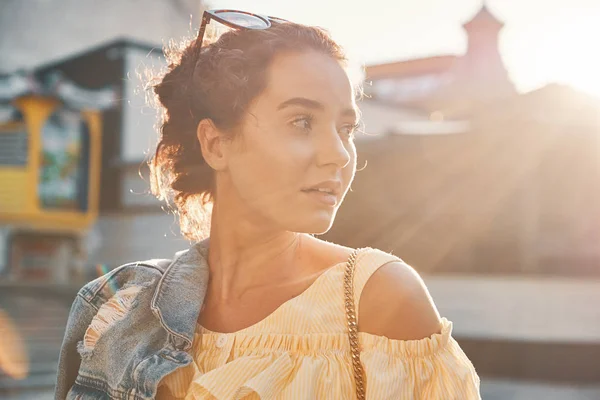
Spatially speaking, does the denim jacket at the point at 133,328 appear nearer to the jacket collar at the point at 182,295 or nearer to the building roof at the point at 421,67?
the jacket collar at the point at 182,295

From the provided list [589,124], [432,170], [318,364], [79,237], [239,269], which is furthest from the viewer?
[79,237]

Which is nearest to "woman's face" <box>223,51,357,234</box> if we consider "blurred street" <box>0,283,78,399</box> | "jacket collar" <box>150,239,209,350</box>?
"jacket collar" <box>150,239,209,350</box>

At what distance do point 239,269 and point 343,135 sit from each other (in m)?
0.46

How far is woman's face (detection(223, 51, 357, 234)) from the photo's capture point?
1.87m

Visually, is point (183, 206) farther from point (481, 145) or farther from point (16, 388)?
point (481, 145)

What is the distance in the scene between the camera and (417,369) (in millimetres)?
1749

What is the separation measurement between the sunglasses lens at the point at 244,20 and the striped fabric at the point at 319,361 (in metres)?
0.63

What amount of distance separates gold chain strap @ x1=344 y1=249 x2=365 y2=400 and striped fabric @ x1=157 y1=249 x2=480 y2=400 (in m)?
0.02

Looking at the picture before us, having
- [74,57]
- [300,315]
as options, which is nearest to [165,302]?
[300,315]

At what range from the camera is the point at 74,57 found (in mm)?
24516

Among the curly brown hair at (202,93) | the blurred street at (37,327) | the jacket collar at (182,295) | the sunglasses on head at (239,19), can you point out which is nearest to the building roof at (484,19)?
the blurred street at (37,327)

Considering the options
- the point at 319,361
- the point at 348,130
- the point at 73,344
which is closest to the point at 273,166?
the point at 348,130

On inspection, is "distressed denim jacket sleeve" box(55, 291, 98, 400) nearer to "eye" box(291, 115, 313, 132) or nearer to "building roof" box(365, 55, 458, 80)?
"eye" box(291, 115, 313, 132)

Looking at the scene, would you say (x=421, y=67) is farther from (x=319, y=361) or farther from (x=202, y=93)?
(x=319, y=361)
